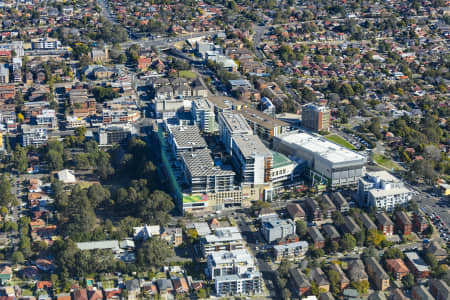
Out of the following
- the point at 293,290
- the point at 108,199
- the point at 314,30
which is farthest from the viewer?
the point at 314,30

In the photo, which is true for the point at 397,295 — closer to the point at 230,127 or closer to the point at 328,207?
the point at 328,207

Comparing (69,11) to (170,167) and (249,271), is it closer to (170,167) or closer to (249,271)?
(170,167)

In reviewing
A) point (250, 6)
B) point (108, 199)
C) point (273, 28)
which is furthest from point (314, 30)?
point (108, 199)

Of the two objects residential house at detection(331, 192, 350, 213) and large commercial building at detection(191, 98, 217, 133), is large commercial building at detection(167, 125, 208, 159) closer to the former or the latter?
large commercial building at detection(191, 98, 217, 133)

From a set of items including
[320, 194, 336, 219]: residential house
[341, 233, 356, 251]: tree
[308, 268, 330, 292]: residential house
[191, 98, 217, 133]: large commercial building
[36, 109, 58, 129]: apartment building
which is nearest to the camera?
[308, 268, 330, 292]: residential house

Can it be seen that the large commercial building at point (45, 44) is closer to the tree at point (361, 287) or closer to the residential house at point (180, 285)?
the residential house at point (180, 285)

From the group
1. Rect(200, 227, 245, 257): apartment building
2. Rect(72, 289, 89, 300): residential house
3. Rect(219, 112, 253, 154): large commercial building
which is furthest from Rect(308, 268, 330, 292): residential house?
Rect(219, 112, 253, 154): large commercial building

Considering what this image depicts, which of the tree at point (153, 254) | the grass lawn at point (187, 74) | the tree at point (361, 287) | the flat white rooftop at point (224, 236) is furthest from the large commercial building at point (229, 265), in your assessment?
the grass lawn at point (187, 74)
